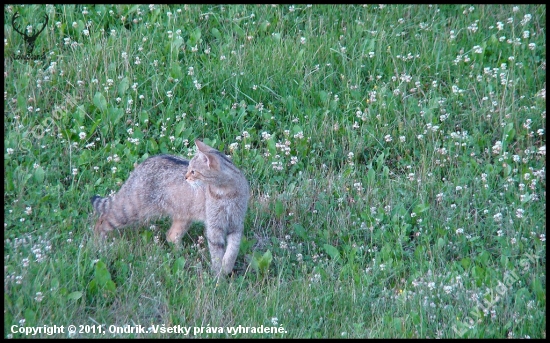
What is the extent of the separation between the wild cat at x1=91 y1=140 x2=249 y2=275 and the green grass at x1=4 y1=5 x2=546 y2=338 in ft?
0.75

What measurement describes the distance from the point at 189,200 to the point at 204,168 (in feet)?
1.85

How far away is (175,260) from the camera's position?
7613 millimetres

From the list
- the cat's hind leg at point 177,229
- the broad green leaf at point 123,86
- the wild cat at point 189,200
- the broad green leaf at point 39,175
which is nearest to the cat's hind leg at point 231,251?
the wild cat at point 189,200

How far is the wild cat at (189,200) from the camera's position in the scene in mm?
7703

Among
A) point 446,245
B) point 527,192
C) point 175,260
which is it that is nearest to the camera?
point 175,260

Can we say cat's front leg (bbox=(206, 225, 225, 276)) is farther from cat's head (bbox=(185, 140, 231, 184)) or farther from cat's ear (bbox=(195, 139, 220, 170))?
cat's ear (bbox=(195, 139, 220, 170))

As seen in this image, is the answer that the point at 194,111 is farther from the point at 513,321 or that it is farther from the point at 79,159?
the point at 513,321

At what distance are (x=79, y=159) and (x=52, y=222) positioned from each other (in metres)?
1.11

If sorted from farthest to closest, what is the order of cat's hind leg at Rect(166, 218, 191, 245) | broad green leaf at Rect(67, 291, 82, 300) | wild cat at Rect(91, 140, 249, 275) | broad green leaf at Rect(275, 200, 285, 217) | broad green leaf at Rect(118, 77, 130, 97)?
broad green leaf at Rect(118, 77, 130, 97)
broad green leaf at Rect(275, 200, 285, 217)
cat's hind leg at Rect(166, 218, 191, 245)
wild cat at Rect(91, 140, 249, 275)
broad green leaf at Rect(67, 291, 82, 300)

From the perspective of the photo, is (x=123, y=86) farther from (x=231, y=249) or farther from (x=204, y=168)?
(x=231, y=249)

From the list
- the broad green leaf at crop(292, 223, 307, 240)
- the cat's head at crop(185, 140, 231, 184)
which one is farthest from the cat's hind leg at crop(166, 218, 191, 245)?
the broad green leaf at crop(292, 223, 307, 240)

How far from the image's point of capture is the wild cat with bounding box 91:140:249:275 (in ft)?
25.3

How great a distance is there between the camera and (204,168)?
25.1ft

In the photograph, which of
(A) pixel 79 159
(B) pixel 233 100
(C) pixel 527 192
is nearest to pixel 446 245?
(C) pixel 527 192
